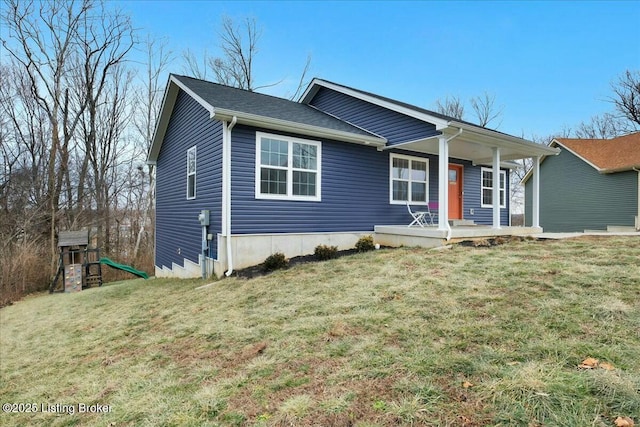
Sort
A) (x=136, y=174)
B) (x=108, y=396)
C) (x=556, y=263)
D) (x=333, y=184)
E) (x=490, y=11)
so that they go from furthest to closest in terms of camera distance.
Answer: (x=136, y=174) → (x=490, y=11) → (x=333, y=184) → (x=556, y=263) → (x=108, y=396)

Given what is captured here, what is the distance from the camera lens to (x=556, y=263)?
204 inches

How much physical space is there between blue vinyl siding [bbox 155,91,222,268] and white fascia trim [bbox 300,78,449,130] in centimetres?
436

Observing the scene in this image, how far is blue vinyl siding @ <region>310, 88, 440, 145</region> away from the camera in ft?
28.1

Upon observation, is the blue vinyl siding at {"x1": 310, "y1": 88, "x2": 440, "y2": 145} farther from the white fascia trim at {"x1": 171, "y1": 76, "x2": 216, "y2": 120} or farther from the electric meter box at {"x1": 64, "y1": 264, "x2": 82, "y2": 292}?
the electric meter box at {"x1": 64, "y1": 264, "x2": 82, "y2": 292}

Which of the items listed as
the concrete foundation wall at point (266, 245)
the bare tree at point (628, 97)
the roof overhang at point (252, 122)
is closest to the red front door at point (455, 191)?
the roof overhang at point (252, 122)

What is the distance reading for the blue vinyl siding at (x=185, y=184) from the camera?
7859mm

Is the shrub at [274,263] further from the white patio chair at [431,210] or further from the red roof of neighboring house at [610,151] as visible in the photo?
the red roof of neighboring house at [610,151]

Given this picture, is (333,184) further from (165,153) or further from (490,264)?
(165,153)

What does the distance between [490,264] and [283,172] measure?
482 centimetres

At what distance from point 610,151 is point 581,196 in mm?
2411

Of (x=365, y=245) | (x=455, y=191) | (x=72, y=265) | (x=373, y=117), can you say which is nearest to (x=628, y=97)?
(x=455, y=191)

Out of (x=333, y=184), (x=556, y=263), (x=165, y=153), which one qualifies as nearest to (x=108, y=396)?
(x=556, y=263)

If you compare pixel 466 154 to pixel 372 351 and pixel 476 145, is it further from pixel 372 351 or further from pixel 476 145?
pixel 372 351

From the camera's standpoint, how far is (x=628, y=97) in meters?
21.9
